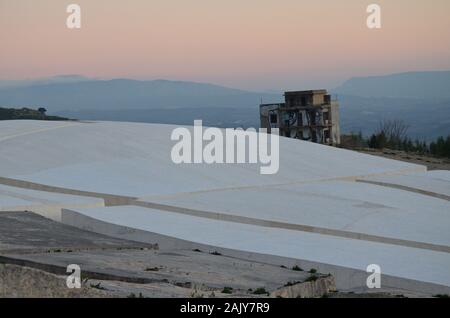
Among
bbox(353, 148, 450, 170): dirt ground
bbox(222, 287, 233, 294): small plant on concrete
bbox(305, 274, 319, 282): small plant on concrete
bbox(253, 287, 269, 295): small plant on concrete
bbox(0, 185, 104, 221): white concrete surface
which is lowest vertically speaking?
bbox(353, 148, 450, 170): dirt ground

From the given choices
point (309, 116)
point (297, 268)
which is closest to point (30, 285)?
point (297, 268)

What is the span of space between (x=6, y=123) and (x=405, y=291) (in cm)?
2256

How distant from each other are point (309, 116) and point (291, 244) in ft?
212

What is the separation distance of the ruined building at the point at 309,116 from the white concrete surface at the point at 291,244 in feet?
197

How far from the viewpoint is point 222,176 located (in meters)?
27.1

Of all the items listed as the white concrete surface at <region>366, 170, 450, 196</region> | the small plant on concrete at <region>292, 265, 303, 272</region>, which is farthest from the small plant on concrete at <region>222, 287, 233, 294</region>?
the white concrete surface at <region>366, 170, 450, 196</region>

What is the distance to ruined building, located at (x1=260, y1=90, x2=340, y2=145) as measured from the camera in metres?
80.9

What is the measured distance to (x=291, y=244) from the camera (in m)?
17.9

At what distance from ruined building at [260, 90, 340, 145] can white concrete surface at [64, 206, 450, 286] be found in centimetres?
6015

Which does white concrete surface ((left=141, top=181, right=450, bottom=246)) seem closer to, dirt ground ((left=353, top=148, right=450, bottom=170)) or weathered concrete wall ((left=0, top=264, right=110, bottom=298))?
weathered concrete wall ((left=0, top=264, right=110, bottom=298))

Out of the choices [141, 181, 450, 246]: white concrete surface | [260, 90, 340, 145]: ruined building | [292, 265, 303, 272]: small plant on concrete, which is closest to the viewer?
[292, 265, 303, 272]: small plant on concrete

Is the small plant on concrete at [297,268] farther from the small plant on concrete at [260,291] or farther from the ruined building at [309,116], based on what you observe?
the ruined building at [309,116]

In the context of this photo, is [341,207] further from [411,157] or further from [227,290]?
[411,157]
